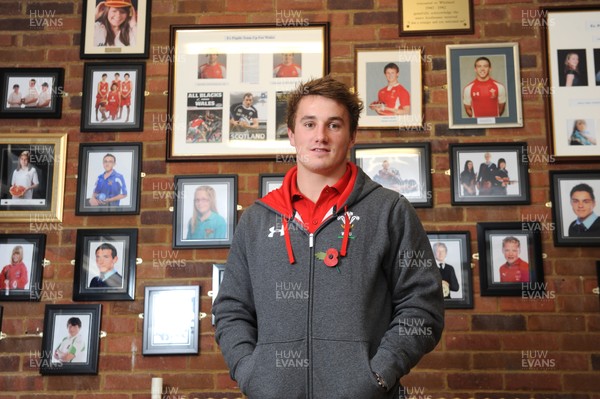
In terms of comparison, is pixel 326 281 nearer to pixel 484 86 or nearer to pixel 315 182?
pixel 315 182

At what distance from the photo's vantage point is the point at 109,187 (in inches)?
123

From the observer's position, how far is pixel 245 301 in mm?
2033

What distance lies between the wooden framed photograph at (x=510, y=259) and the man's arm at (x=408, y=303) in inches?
43.0

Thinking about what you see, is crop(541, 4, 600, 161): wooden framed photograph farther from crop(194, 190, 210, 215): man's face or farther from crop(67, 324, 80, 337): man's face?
crop(67, 324, 80, 337): man's face

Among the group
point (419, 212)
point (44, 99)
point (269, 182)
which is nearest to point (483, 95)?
point (419, 212)

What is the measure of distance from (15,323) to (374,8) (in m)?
2.24

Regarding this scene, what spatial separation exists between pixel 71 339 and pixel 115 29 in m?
1.50

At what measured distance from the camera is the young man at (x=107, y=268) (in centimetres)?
306

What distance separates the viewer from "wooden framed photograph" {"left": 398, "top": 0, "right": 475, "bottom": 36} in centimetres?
318

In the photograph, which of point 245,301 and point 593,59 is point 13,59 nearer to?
point 245,301

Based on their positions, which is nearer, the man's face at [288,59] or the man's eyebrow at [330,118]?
the man's eyebrow at [330,118]

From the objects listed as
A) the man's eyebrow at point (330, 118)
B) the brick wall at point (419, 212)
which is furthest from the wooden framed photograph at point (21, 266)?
the man's eyebrow at point (330, 118)

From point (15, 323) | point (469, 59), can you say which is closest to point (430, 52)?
point (469, 59)

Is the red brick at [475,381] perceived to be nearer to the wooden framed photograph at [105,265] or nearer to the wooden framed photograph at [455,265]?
the wooden framed photograph at [455,265]
